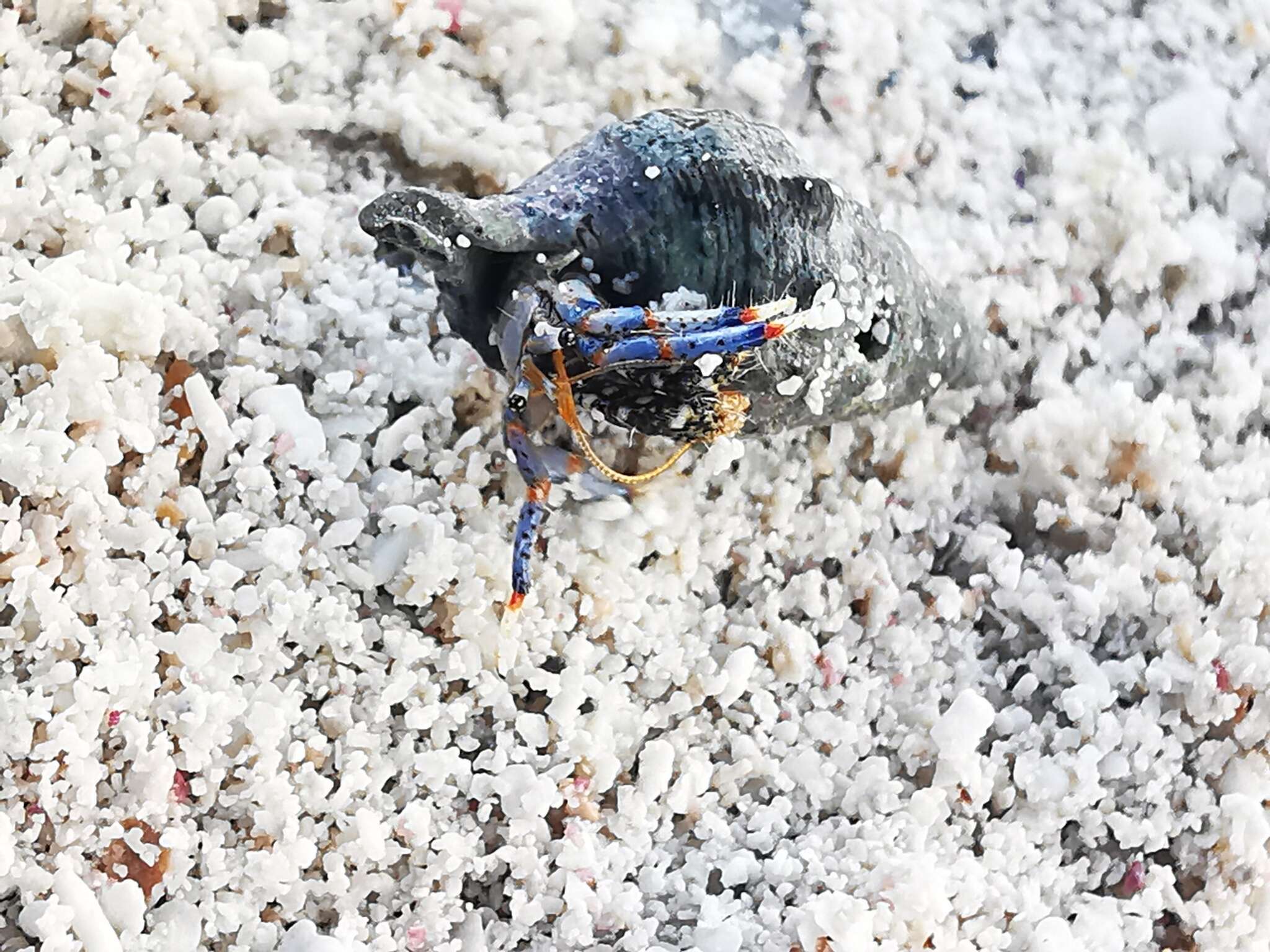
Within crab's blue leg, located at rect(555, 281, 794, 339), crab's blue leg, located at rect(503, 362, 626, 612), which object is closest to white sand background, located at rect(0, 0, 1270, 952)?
crab's blue leg, located at rect(503, 362, 626, 612)

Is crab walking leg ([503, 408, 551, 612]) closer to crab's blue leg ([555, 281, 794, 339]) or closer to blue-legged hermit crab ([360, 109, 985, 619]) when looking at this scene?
blue-legged hermit crab ([360, 109, 985, 619])

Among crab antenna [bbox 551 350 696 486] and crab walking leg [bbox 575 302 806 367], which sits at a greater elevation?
crab walking leg [bbox 575 302 806 367]

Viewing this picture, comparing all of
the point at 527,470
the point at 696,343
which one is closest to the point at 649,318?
the point at 696,343

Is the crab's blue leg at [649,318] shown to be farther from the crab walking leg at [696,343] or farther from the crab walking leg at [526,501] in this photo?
the crab walking leg at [526,501]

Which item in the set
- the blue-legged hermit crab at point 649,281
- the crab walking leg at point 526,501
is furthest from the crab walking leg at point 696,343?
the crab walking leg at point 526,501

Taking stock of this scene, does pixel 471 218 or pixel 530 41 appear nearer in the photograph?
pixel 471 218

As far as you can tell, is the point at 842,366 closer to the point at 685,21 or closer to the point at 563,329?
the point at 563,329

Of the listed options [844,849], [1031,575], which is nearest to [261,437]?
[844,849]

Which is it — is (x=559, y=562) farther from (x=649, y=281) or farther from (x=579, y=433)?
(x=649, y=281)
